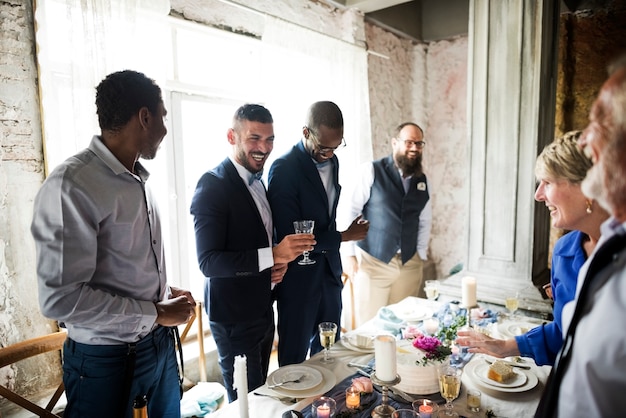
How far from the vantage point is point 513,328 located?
1.99 meters

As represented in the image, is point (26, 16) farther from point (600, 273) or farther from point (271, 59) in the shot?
point (600, 273)

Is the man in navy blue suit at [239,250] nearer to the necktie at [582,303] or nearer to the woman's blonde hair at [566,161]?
the woman's blonde hair at [566,161]

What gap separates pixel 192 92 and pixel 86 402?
2.27 metres

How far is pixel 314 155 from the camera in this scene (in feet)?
7.34

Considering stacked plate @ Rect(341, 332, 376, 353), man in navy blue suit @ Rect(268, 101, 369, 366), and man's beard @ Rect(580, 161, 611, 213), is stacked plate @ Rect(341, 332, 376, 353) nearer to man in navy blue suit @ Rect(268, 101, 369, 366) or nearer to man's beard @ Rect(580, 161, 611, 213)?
man in navy blue suit @ Rect(268, 101, 369, 366)

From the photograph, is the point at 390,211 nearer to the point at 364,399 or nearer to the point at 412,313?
the point at 412,313

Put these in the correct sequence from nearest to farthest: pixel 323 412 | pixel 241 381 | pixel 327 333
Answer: pixel 241 381 → pixel 323 412 → pixel 327 333

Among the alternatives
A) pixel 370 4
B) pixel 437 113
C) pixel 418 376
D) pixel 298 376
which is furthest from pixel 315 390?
pixel 437 113

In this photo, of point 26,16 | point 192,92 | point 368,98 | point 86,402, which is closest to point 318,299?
point 86,402

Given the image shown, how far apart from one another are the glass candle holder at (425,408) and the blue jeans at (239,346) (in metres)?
0.86

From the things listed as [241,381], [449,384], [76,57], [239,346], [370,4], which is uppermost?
[370,4]

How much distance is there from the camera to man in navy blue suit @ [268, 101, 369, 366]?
211 cm

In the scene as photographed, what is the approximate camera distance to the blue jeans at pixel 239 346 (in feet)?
6.04

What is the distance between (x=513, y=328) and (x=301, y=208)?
46.4 inches
